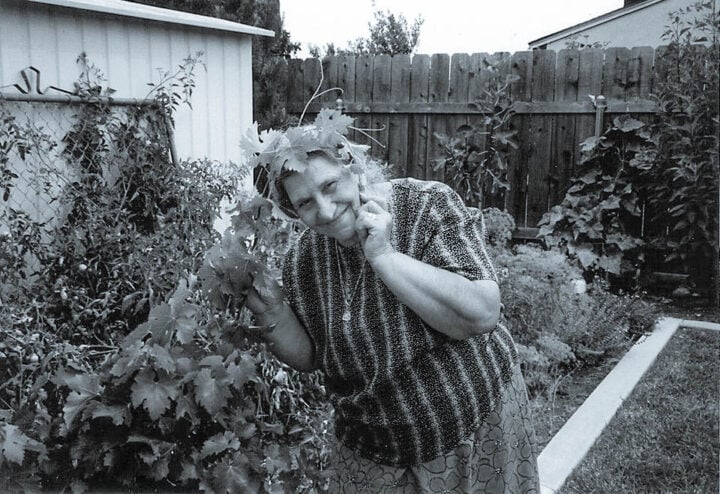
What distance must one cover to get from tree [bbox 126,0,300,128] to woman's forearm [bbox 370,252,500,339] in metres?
6.11

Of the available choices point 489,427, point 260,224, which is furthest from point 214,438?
point 489,427

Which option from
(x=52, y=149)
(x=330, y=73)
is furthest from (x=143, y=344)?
(x=330, y=73)

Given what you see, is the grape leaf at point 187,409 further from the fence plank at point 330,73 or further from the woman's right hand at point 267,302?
the fence plank at point 330,73

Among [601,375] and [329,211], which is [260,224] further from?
[601,375]

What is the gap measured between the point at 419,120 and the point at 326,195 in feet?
20.9

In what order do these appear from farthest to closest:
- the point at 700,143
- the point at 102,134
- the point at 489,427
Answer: the point at 700,143 < the point at 102,134 < the point at 489,427

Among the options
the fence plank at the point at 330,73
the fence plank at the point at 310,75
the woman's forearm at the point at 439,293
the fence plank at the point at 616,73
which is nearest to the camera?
the woman's forearm at the point at 439,293

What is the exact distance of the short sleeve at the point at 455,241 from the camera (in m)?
1.46

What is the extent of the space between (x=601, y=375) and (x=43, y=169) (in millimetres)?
3450

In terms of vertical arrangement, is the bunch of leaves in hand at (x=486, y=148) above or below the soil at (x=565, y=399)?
above

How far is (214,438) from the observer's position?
71.6 inches

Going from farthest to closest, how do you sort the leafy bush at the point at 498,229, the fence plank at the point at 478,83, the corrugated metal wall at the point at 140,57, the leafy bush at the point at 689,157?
the fence plank at the point at 478,83
the leafy bush at the point at 689,157
the leafy bush at the point at 498,229
the corrugated metal wall at the point at 140,57

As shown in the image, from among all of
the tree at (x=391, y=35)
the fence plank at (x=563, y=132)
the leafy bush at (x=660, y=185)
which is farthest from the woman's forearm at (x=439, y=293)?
the tree at (x=391, y=35)

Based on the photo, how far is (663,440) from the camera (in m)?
3.36
